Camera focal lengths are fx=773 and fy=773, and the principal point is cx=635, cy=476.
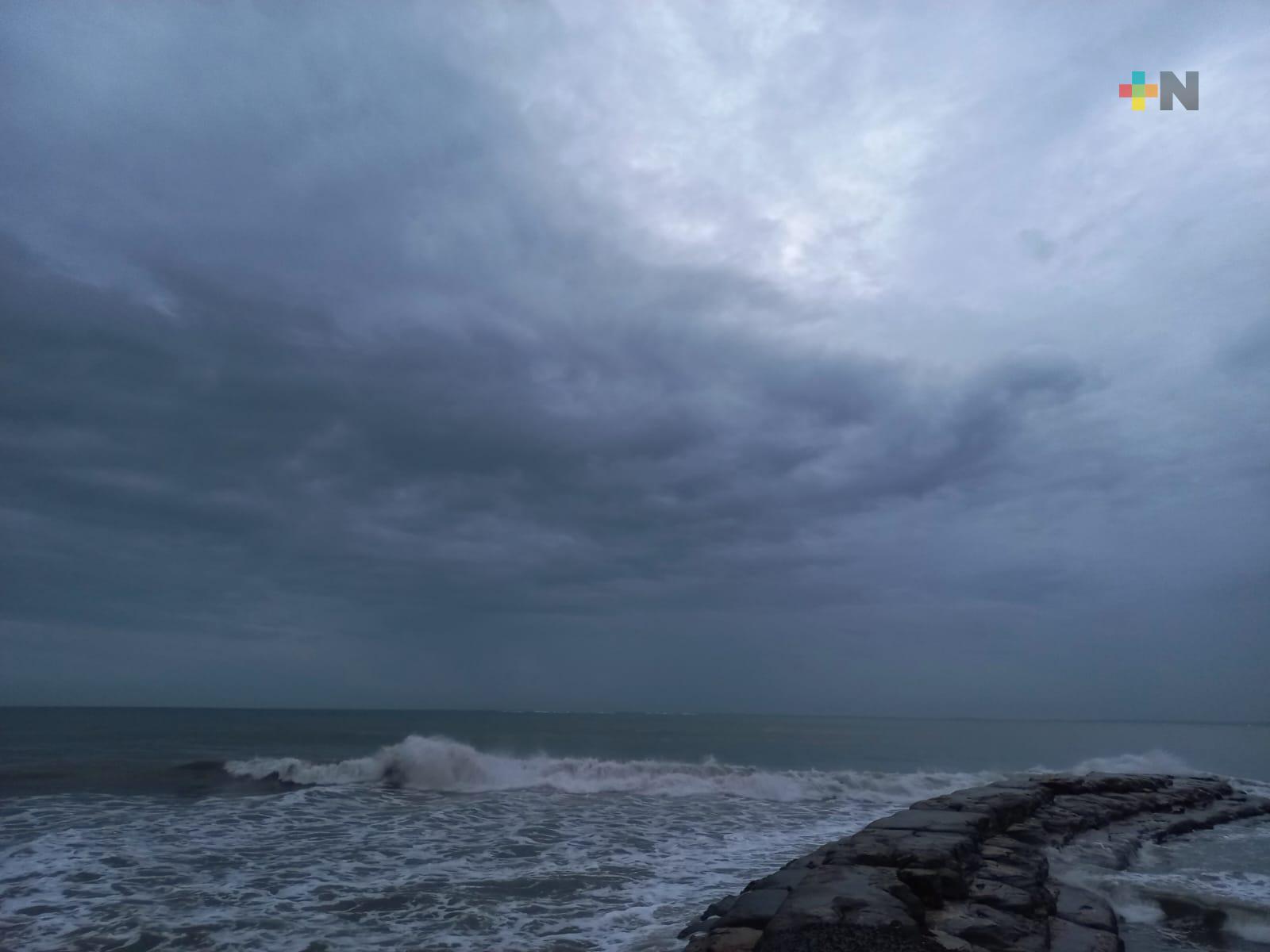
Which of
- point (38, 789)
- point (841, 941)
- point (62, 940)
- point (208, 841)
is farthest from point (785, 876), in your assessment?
point (38, 789)

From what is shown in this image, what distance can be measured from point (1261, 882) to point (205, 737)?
47806 mm

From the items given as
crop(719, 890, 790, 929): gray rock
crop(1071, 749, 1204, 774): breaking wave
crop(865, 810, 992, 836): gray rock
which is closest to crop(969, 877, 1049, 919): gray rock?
crop(719, 890, 790, 929): gray rock

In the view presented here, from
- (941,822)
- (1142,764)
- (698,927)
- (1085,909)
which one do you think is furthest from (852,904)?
(1142,764)

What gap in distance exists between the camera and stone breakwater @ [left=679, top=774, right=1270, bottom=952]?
6.21 meters

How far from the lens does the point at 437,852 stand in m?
12.8

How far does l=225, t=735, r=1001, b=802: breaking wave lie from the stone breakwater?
1003 cm

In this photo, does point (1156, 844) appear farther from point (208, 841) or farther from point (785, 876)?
point (208, 841)

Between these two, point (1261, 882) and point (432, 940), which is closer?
point (432, 940)

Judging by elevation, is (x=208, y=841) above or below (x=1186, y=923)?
below

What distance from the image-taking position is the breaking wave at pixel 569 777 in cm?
2255

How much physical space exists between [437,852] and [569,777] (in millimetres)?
12293

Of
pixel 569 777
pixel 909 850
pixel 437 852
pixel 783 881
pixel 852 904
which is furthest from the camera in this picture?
pixel 569 777

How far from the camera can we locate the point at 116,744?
1459 inches

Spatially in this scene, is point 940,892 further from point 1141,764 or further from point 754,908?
point 1141,764
